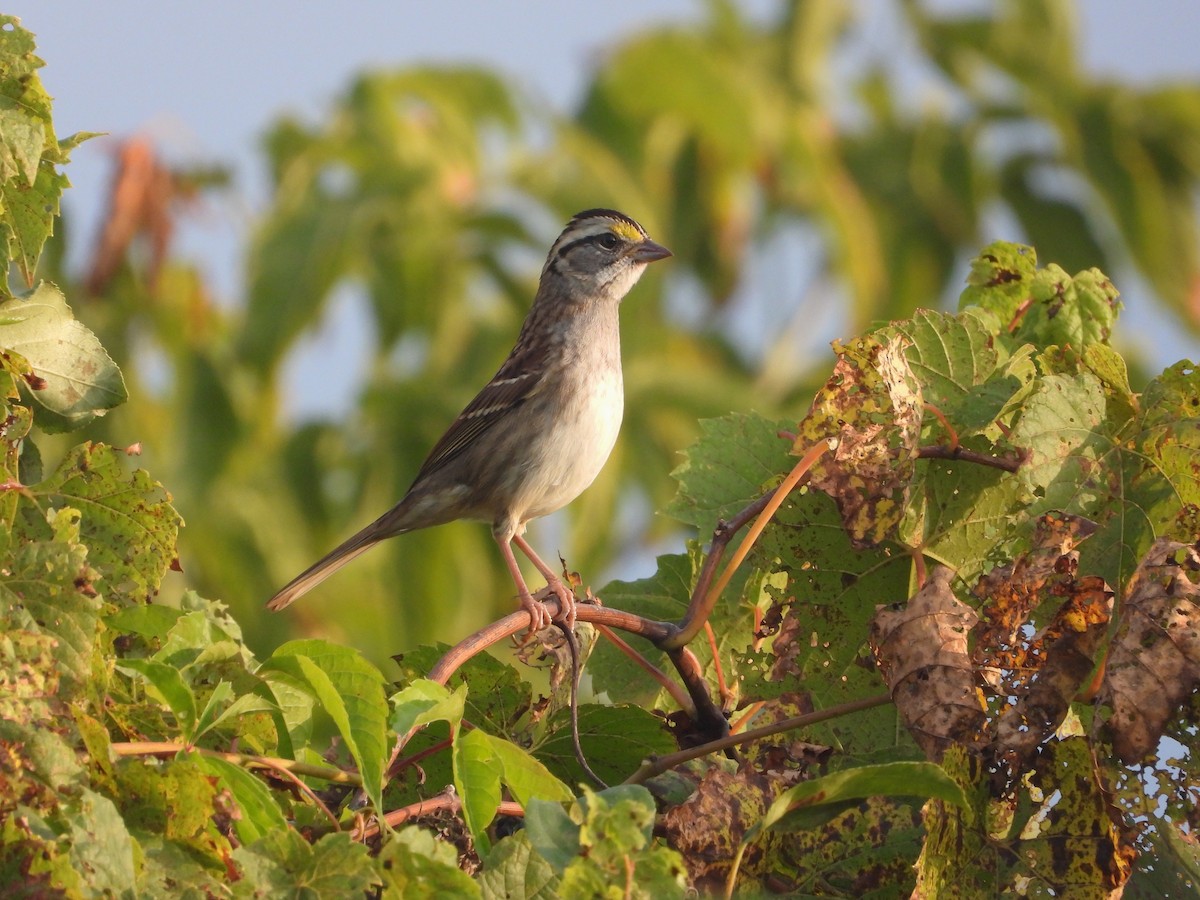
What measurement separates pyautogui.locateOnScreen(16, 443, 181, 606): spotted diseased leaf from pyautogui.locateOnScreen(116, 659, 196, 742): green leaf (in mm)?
A: 430

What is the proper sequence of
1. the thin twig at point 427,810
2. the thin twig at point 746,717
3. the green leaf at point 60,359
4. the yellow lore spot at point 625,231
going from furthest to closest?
the yellow lore spot at point 625,231, the thin twig at point 746,717, the green leaf at point 60,359, the thin twig at point 427,810

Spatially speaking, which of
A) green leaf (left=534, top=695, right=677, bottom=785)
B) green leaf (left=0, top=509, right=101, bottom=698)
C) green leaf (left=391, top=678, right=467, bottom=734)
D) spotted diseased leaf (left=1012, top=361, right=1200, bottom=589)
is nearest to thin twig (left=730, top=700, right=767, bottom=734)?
green leaf (left=534, top=695, right=677, bottom=785)

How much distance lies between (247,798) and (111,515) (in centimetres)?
70

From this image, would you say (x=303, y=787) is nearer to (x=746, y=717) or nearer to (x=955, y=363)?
(x=746, y=717)

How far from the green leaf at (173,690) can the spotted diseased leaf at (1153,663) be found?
1.47 metres

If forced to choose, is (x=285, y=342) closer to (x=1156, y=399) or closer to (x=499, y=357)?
(x=499, y=357)

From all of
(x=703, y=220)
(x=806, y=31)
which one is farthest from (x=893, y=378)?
(x=806, y=31)

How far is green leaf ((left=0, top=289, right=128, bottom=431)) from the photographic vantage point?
2834mm

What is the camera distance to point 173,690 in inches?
89.4

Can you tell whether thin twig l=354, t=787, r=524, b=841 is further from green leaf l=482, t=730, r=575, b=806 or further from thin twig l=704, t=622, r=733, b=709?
thin twig l=704, t=622, r=733, b=709

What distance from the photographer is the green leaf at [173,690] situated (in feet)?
7.41

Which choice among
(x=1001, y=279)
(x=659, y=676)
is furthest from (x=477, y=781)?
(x=1001, y=279)

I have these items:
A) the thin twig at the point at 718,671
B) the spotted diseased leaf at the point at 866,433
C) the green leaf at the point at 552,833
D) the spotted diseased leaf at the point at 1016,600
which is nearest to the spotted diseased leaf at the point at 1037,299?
the spotted diseased leaf at the point at 866,433

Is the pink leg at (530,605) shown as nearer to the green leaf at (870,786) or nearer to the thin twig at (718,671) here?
the thin twig at (718,671)
